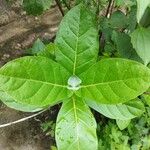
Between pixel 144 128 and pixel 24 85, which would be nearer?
pixel 24 85

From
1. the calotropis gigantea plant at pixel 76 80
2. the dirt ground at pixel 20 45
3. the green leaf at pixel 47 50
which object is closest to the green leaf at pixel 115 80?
the calotropis gigantea plant at pixel 76 80

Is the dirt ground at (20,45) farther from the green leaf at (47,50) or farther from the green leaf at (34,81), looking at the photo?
the green leaf at (34,81)

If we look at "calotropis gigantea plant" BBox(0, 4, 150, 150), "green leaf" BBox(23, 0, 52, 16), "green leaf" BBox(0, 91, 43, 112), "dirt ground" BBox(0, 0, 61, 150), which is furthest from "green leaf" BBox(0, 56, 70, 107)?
"dirt ground" BBox(0, 0, 61, 150)

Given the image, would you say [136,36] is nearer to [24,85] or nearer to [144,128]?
[24,85]

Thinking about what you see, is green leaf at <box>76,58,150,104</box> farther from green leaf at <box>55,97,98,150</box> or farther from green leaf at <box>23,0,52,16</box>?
green leaf at <box>23,0,52,16</box>

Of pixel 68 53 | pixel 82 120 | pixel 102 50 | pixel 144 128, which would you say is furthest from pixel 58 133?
pixel 144 128

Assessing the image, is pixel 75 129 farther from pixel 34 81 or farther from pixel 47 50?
pixel 47 50
